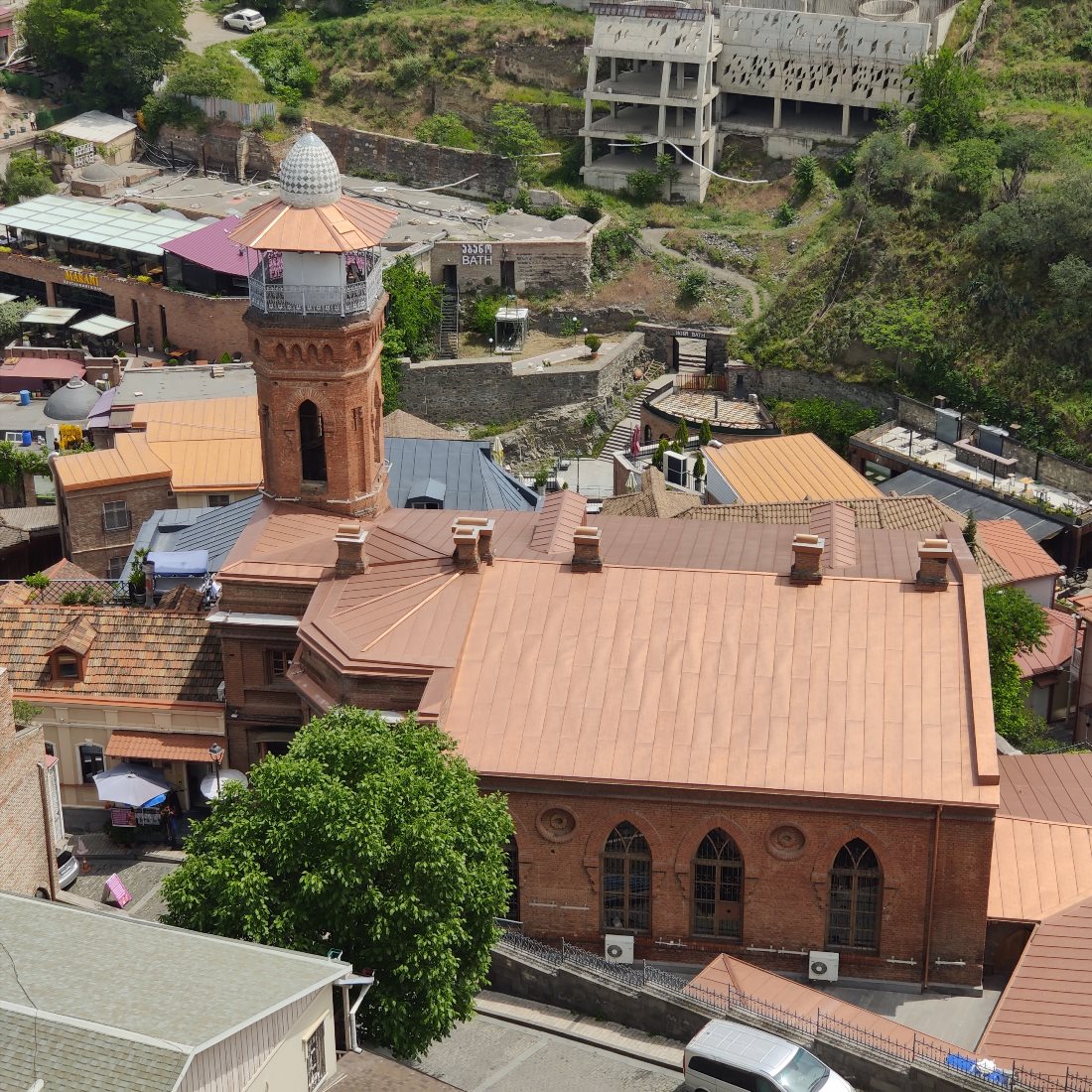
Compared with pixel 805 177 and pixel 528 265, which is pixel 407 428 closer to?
pixel 528 265

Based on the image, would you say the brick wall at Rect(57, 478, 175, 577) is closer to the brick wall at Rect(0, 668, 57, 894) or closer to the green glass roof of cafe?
the brick wall at Rect(0, 668, 57, 894)

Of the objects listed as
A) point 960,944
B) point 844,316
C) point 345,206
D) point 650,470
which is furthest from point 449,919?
point 844,316

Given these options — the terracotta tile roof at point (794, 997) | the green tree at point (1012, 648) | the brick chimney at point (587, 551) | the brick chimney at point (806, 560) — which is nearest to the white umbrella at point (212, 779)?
the brick chimney at point (587, 551)

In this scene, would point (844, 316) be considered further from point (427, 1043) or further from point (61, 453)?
point (427, 1043)

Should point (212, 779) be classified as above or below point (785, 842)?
below

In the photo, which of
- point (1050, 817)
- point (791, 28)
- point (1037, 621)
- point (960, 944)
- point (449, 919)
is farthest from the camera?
point (791, 28)

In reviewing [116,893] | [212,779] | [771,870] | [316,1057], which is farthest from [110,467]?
[316,1057]
